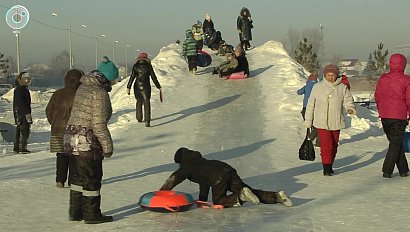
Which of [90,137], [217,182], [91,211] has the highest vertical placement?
[90,137]

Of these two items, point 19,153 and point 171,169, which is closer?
point 171,169

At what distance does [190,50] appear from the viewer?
73.4 ft

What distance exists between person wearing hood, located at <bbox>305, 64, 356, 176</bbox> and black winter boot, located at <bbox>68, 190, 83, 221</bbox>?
423 cm

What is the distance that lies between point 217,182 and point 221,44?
23121 mm

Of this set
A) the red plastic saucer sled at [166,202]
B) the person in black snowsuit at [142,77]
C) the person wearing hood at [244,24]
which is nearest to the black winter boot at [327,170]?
the red plastic saucer sled at [166,202]

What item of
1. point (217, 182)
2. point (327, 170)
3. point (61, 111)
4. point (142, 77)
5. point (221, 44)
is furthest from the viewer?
point (221, 44)

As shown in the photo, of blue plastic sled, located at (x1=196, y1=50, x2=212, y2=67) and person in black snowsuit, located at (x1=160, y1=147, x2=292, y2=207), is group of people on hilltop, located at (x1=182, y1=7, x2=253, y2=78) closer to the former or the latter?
blue plastic sled, located at (x1=196, y1=50, x2=212, y2=67)

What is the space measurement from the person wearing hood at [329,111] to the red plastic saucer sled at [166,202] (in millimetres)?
3119

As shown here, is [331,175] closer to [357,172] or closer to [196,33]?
[357,172]

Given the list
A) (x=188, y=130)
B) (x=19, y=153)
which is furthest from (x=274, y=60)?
(x=19, y=153)

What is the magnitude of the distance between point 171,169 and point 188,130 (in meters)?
4.28

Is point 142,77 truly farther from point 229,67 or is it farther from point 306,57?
point 306,57

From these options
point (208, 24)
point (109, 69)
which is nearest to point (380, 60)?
point (208, 24)

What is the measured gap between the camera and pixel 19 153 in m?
12.7
